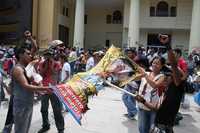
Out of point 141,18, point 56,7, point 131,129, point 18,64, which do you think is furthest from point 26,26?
point 18,64

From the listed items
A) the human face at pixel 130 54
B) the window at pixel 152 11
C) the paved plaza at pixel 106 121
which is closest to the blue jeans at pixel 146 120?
the paved plaza at pixel 106 121

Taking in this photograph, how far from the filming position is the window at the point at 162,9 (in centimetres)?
3428

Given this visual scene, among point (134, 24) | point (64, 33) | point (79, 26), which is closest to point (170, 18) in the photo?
point (134, 24)

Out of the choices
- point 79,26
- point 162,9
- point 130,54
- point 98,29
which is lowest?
point 130,54

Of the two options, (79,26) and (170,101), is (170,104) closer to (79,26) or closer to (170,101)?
(170,101)

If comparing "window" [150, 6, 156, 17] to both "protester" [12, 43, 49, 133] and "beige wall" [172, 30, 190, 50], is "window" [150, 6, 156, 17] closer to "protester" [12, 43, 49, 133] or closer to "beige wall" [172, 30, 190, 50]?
"beige wall" [172, 30, 190, 50]

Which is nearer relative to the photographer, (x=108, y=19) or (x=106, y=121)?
(x=106, y=121)

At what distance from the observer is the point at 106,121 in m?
8.79

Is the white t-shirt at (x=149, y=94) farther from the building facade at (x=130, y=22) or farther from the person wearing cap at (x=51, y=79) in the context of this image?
the building facade at (x=130, y=22)

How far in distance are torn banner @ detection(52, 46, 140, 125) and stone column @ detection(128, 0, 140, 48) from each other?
1005 inches

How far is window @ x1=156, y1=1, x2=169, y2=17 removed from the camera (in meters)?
34.3

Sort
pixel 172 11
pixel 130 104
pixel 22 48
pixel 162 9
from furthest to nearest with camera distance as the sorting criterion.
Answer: pixel 162 9, pixel 172 11, pixel 130 104, pixel 22 48

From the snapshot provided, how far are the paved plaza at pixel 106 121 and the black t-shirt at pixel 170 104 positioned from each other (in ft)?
9.93

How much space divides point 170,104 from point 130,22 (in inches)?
1045
